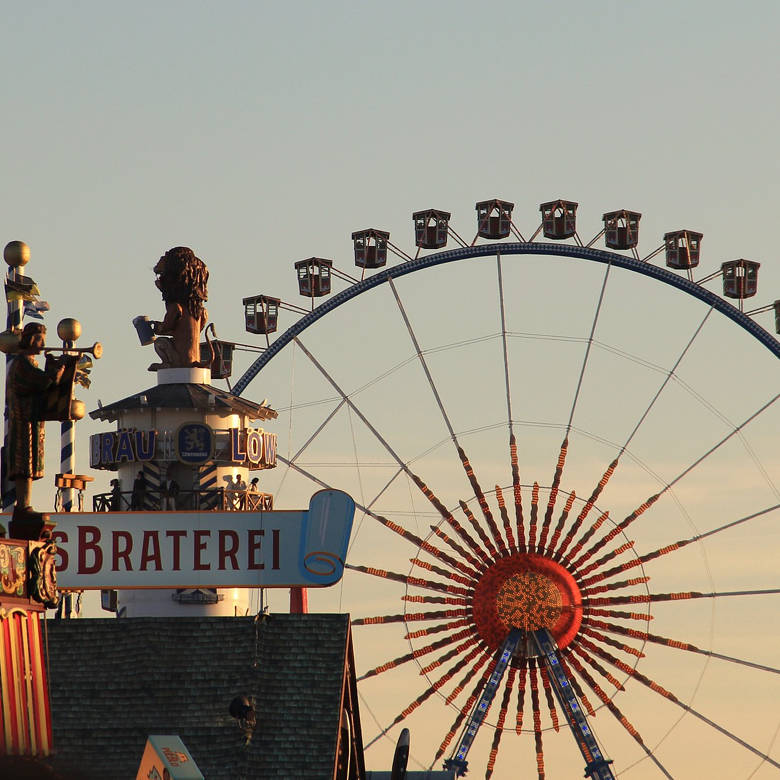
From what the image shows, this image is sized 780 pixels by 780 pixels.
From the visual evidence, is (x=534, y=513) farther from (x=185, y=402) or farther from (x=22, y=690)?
(x=22, y=690)

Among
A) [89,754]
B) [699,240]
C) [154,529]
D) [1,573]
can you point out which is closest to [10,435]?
[1,573]

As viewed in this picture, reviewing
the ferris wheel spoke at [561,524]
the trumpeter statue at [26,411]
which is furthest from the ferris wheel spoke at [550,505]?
the trumpeter statue at [26,411]

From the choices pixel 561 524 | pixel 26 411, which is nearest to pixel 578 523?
pixel 561 524

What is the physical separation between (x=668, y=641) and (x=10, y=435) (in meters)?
26.7

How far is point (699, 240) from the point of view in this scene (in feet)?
195

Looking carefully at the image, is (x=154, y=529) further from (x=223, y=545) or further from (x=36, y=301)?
(x=36, y=301)

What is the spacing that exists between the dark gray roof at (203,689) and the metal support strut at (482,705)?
7.64 meters

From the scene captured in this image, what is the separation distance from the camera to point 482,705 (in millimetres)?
53219

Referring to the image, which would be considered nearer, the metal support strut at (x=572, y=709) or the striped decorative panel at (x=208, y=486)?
the metal support strut at (x=572, y=709)

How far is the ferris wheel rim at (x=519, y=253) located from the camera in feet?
189

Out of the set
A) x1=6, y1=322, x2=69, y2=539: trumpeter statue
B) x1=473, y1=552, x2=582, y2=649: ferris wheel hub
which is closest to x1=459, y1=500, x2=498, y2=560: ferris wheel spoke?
x1=473, y1=552, x2=582, y2=649: ferris wheel hub

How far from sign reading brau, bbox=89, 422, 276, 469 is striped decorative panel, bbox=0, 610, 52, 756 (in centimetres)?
2598

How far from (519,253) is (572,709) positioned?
37.2ft

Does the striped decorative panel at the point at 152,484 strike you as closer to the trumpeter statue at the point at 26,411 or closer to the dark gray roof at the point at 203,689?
the dark gray roof at the point at 203,689
